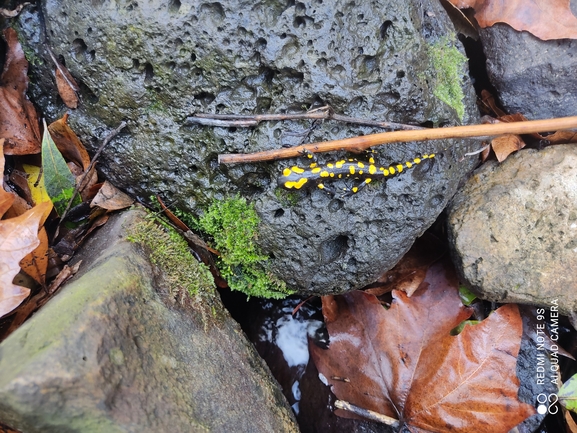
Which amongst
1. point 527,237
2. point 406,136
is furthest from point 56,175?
point 527,237

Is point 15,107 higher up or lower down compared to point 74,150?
higher up

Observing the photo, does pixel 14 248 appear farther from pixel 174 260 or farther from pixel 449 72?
pixel 449 72

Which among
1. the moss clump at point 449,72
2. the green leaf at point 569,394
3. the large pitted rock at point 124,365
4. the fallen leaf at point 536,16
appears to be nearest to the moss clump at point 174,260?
the large pitted rock at point 124,365

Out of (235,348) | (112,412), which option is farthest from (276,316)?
(112,412)

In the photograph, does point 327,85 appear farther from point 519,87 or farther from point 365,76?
point 519,87

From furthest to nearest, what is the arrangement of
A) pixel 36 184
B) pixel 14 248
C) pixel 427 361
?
pixel 427 361, pixel 36 184, pixel 14 248

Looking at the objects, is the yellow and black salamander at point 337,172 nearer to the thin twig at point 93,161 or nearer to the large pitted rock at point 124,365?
the large pitted rock at point 124,365
